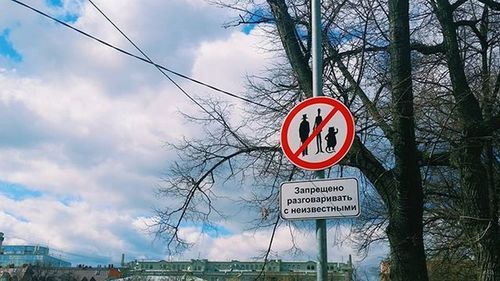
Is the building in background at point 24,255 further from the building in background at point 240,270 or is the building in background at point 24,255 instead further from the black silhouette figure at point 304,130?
the black silhouette figure at point 304,130

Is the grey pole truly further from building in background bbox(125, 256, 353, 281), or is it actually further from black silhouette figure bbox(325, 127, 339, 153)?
building in background bbox(125, 256, 353, 281)

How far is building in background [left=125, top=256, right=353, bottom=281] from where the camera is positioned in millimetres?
10188

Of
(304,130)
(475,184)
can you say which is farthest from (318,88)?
(475,184)

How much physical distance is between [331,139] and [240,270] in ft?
32.9

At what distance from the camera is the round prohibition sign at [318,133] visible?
16.0 feet

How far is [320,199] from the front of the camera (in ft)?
15.4

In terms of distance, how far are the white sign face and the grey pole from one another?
5.2 inches

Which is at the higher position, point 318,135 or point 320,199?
point 318,135

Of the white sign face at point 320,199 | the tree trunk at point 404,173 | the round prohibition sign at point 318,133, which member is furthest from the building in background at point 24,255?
the white sign face at point 320,199

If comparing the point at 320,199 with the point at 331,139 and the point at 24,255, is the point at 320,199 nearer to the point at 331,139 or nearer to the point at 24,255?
the point at 331,139

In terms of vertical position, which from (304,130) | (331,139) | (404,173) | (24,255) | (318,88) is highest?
(24,255)

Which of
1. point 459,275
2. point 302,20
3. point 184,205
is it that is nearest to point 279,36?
point 302,20

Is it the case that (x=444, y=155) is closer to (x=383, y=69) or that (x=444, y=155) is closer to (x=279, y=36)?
(x=383, y=69)

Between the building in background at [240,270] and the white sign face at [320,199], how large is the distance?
81 centimetres
